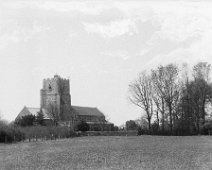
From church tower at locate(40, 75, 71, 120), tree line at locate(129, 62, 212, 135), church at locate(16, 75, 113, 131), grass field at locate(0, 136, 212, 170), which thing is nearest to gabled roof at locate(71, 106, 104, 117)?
church at locate(16, 75, 113, 131)

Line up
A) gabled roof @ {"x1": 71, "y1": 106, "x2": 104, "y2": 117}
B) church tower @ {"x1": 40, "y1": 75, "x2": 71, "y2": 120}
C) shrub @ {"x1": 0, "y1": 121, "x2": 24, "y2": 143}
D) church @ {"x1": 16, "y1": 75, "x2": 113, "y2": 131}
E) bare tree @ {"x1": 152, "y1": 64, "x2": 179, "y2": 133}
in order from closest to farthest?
shrub @ {"x1": 0, "y1": 121, "x2": 24, "y2": 143} < bare tree @ {"x1": 152, "y1": 64, "x2": 179, "y2": 133} < church @ {"x1": 16, "y1": 75, "x2": 113, "y2": 131} < church tower @ {"x1": 40, "y1": 75, "x2": 71, "y2": 120} < gabled roof @ {"x1": 71, "y1": 106, "x2": 104, "y2": 117}

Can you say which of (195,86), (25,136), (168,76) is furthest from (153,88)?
(25,136)

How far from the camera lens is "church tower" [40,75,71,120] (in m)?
173

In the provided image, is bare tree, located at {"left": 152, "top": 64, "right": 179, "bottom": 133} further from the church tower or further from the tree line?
the church tower

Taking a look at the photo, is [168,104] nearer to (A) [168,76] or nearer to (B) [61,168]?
(A) [168,76]

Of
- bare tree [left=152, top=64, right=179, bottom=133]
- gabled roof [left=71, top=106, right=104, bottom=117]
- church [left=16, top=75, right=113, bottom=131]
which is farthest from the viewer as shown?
gabled roof [left=71, top=106, right=104, bottom=117]

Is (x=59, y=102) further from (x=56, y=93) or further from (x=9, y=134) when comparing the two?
(x=9, y=134)

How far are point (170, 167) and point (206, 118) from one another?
70588 mm

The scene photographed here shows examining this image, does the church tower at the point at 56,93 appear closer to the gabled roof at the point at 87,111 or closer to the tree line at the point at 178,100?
the gabled roof at the point at 87,111

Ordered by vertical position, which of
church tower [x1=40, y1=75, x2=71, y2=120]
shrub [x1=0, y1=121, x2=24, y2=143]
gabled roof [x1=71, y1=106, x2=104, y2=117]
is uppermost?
church tower [x1=40, y1=75, x2=71, y2=120]

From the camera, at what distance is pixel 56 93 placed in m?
178

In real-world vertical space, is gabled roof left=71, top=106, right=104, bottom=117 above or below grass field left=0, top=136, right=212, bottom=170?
above

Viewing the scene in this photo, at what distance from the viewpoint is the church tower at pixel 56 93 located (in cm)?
17338

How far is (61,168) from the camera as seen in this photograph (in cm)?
2181
